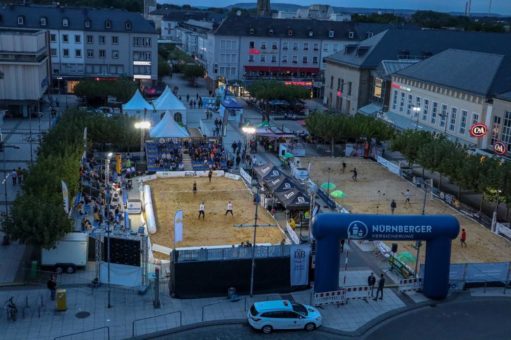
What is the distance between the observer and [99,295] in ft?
72.3

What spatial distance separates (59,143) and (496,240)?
25.9 m

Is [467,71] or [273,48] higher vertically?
[273,48]

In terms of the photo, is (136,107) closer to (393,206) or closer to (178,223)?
(393,206)

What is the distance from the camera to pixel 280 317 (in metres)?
19.8

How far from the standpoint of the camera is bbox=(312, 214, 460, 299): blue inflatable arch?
71.3ft

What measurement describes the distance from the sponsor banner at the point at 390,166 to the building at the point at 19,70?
34.6 metres

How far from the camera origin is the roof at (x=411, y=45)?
64.9m

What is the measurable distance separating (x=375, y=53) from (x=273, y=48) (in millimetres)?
22072

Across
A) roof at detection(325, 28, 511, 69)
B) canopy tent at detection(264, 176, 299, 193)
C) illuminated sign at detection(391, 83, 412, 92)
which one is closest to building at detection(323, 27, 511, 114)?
roof at detection(325, 28, 511, 69)

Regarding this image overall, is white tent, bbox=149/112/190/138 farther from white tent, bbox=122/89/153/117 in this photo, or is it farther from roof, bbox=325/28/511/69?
roof, bbox=325/28/511/69

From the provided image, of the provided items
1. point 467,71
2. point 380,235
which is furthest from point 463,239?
point 467,71

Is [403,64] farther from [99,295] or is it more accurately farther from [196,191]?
[99,295]

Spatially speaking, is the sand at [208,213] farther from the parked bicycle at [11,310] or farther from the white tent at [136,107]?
the white tent at [136,107]

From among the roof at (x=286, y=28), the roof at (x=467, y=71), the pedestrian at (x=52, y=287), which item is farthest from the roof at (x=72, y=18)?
the pedestrian at (x=52, y=287)
